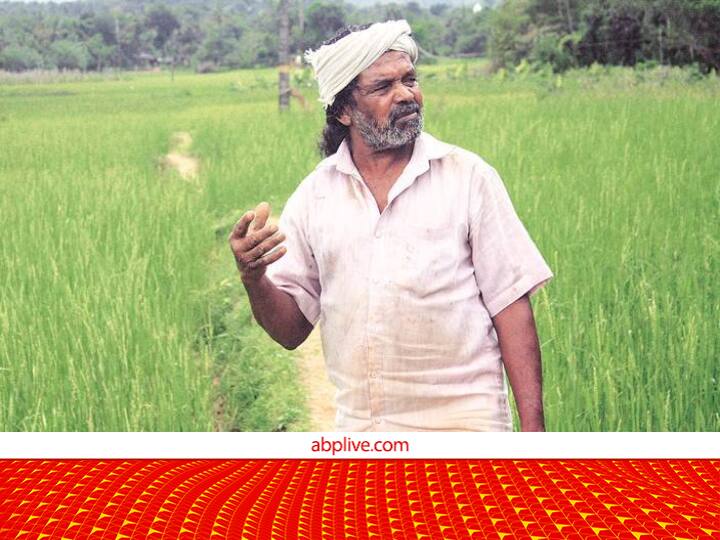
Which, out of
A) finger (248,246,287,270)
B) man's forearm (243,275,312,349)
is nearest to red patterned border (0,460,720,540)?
man's forearm (243,275,312,349)

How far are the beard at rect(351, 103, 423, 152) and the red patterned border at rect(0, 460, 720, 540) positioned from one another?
0.59m

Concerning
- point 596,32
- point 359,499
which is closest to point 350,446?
point 359,499

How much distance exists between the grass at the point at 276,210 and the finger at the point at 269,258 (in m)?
0.47

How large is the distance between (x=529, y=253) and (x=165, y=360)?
773 millimetres

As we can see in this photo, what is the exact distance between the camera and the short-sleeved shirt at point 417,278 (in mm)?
1932

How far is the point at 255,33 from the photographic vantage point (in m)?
2.31

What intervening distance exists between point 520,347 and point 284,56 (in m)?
0.76

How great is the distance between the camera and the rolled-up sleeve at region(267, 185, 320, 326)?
201 centimetres

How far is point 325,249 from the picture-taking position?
198 cm

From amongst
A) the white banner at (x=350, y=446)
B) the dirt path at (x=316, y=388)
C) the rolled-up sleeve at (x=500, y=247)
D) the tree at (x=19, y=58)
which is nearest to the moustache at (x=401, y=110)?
the rolled-up sleeve at (x=500, y=247)

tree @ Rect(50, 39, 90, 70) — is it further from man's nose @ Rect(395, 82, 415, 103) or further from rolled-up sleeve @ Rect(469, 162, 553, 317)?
rolled-up sleeve @ Rect(469, 162, 553, 317)

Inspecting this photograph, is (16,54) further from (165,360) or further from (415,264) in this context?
(415,264)

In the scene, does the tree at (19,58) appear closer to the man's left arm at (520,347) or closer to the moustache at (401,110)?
the moustache at (401,110)

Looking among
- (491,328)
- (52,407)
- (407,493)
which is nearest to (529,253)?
(491,328)
